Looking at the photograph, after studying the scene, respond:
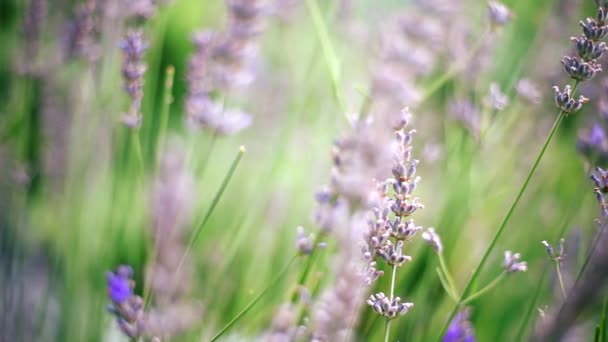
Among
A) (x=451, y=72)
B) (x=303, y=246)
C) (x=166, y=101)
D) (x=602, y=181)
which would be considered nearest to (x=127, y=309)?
(x=303, y=246)

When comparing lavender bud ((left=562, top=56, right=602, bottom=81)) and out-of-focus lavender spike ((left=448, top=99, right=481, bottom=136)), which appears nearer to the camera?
lavender bud ((left=562, top=56, right=602, bottom=81))

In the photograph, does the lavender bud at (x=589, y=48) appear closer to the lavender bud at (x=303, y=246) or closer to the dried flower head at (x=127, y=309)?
the lavender bud at (x=303, y=246)

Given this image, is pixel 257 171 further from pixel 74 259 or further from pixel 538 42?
pixel 538 42

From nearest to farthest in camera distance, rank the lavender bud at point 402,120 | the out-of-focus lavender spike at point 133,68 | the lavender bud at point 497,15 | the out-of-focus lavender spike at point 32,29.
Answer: the lavender bud at point 402,120 < the out-of-focus lavender spike at point 133,68 < the lavender bud at point 497,15 < the out-of-focus lavender spike at point 32,29

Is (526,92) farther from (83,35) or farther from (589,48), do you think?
(83,35)

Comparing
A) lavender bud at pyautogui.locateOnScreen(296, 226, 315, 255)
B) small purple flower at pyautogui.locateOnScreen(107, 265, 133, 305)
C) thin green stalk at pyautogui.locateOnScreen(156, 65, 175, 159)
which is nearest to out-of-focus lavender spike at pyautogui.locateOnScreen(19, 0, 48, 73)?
thin green stalk at pyautogui.locateOnScreen(156, 65, 175, 159)

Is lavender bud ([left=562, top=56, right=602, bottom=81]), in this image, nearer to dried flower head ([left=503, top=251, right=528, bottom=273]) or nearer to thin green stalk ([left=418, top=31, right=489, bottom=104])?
dried flower head ([left=503, top=251, right=528, bottom=273])

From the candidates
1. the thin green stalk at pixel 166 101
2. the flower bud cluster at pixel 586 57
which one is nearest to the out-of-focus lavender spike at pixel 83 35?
the thin green stalk at pixel 166 101

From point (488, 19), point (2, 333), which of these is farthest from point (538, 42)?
point (2, 333)
